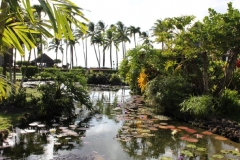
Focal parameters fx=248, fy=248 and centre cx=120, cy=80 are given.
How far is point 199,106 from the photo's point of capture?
9.16 meters

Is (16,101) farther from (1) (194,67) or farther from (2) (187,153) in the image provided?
(1) (194,67)

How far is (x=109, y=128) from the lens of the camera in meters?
8.90

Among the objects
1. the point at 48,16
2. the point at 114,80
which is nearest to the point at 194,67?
the point at 48,16

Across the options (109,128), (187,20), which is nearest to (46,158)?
(109,128)

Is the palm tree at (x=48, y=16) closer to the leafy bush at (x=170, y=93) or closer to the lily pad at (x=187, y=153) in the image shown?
the lily pad at (x=187, y=153)

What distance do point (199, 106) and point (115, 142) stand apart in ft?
12.2

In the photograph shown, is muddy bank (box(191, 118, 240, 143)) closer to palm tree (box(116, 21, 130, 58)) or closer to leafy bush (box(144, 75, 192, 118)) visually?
leafy bush (box(144, 75, 192, 118))

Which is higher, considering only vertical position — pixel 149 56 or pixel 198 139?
pixel 149 56

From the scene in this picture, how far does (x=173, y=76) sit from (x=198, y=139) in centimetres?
438

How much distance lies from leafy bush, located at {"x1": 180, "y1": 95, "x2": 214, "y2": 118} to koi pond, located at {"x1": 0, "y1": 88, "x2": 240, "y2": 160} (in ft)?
1.90

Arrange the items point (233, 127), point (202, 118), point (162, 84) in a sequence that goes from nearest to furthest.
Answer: point (233, 127) < point (202, 118) < point (162, 84)

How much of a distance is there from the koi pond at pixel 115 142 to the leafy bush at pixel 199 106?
58 cm

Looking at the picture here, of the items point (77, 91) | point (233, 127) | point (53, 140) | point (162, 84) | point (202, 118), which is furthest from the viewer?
point (162, 84)

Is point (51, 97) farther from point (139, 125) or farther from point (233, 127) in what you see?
point (233, 127)
